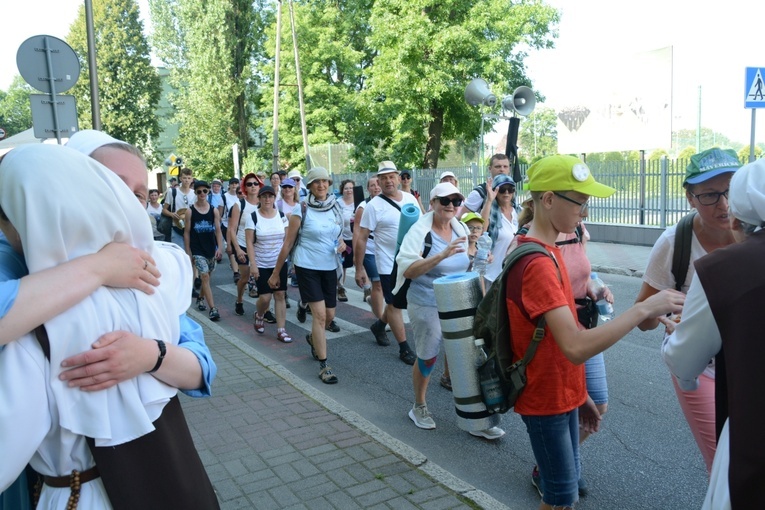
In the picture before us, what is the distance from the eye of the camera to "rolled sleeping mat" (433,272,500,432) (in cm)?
320

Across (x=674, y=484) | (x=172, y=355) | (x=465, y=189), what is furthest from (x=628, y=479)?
(x=465, y=189)

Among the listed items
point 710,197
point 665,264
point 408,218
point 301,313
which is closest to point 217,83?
point 301,313

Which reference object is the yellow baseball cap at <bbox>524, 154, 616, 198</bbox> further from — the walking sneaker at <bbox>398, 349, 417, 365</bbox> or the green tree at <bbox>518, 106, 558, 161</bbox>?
the green tree at <bbox>518, 106, 558, 161</bbox>

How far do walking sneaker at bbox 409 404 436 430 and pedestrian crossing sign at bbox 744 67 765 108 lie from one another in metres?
9.17

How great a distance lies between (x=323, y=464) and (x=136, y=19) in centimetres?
4934

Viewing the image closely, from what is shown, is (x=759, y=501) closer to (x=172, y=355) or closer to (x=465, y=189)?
(x=172, y=355)

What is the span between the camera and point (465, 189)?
18.3m

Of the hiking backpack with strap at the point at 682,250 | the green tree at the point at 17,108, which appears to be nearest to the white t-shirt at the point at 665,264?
the hiking backpack with strap at the point at 682,250

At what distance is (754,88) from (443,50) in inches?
523

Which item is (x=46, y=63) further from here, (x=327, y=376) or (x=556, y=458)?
(x=556, y=458)

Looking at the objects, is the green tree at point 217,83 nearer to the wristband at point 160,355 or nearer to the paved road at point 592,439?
the paved road at point 592,439

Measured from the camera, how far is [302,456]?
4.16 metres

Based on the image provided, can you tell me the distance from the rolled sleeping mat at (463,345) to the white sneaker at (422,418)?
148cm

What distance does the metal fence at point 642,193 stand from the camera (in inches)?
565
